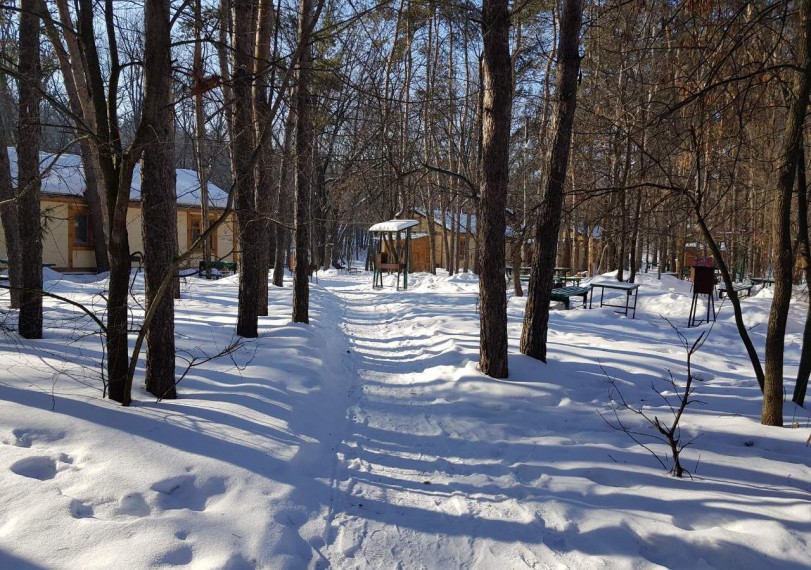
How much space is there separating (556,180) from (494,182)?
2.73 ft

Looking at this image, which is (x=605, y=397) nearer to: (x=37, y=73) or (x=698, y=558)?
(x=698, y=558)

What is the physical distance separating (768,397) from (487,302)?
9.68 ft

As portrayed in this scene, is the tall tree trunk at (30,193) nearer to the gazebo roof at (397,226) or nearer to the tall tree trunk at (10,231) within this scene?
the tall tree trunk at (10,231)

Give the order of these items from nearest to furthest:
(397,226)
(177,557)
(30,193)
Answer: (177,557), (30,193), (397,226)

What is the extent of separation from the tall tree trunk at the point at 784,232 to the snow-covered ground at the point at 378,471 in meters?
0.36

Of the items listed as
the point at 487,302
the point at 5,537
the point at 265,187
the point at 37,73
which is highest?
the point at 37,73

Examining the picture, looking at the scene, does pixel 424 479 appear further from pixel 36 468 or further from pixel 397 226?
pixel 397 226

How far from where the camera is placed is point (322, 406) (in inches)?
220

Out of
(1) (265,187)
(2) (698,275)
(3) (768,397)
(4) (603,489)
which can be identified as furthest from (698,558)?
(2) (698,275)

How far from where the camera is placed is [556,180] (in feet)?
21.5

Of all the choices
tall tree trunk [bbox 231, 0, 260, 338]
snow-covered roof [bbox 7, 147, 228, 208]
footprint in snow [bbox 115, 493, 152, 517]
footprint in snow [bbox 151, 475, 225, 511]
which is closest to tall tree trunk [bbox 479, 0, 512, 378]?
tall tree trunk [bbox 231, 0, 260, 338]

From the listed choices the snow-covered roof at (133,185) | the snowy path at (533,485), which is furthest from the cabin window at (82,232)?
the snowy path at (533,485)

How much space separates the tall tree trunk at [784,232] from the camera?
13.7ft

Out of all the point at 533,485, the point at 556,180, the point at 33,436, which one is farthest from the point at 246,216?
the point at 533,485
